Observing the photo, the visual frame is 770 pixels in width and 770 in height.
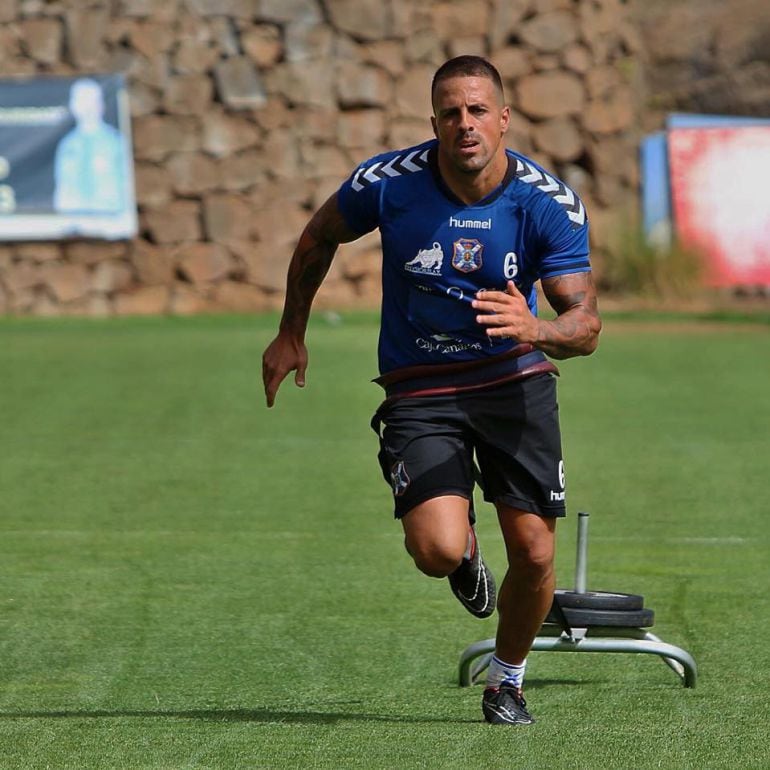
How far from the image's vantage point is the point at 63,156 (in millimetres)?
22219

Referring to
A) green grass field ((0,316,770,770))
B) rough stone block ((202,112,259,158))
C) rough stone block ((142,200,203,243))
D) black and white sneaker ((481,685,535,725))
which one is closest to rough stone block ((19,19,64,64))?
rough stone block ((202,112,259,158))

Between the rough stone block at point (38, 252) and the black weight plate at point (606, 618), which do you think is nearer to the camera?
the black weight plate at point (606, 618)

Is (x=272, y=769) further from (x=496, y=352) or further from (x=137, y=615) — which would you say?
(x=137, y=615)

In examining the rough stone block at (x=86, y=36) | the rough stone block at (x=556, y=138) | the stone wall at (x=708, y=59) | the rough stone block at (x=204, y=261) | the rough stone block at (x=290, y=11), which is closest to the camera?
the rough stone block at (x=86, y=36)

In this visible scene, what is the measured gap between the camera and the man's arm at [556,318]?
16.1 feet

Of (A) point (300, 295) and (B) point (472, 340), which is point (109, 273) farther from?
(B) point (472, 340)

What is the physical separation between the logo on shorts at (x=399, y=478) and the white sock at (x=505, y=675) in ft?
2.18

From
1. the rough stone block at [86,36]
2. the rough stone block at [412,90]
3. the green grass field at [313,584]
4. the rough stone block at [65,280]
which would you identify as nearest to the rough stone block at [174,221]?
the rough stone block at [65,280]

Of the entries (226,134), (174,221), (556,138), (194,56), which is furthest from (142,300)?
(556,138)

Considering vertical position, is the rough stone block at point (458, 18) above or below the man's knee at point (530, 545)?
above

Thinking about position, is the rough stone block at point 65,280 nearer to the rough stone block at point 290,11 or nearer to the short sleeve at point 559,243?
the rough stone block at point 290,11

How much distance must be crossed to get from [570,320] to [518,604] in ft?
3.24

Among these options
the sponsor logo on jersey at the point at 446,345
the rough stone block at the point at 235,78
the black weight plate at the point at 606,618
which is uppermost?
the rough stone block at the point at 235,78

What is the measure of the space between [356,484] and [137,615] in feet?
11.8
